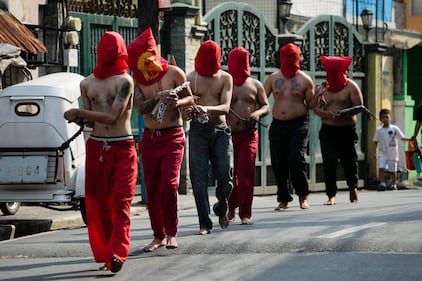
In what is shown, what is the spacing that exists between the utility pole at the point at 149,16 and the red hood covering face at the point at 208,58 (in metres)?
4.86

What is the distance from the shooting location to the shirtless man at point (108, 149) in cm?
1017

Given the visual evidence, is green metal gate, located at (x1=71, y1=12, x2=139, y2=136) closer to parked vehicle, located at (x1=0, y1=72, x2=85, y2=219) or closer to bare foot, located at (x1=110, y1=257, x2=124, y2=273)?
parked vehicle, located at (x1=0, y1=72, x2=85, y2=219)

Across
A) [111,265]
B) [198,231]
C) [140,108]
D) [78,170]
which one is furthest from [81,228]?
[111,265]

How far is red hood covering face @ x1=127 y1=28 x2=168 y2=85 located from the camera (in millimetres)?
11125

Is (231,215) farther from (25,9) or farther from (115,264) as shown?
(25,9)

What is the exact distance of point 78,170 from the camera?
14.6 metres

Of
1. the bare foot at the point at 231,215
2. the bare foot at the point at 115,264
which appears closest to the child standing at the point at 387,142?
the bare foot at the point at 231,215

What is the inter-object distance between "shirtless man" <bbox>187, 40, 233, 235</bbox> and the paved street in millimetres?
510

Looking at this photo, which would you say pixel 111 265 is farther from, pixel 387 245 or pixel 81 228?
pixel 81 228

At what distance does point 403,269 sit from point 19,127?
21.2 feet

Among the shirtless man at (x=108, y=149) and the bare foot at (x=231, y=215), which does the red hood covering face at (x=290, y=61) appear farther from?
the shirtless man at (x=108, y=149)

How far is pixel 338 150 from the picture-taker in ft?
56.9

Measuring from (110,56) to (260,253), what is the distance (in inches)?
85.7

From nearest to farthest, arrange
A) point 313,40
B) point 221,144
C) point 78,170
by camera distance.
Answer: point 221,144, point 78,170, point 313,40
